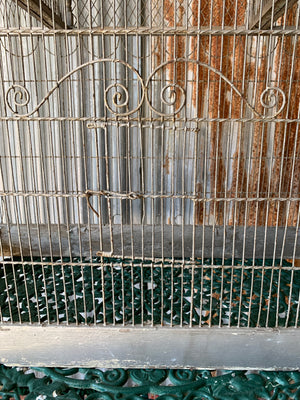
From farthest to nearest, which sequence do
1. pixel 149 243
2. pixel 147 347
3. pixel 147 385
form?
pixel 149 243 → pixel 147 347 → pixel 147 385

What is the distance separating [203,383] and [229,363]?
0.49 feet

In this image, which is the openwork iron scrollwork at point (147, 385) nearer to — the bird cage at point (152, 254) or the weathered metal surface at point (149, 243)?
the bird cage at point (152, 254)

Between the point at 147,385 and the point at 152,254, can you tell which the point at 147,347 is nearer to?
the point at 147,385

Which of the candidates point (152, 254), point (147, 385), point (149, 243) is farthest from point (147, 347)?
point (149, 243)

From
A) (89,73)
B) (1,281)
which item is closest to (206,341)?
(1,281)

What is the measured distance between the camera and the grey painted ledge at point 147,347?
1348 millimetres

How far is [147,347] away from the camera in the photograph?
137 centimetres

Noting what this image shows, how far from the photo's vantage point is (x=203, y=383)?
127cm

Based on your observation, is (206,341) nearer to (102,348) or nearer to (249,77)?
(102,348)

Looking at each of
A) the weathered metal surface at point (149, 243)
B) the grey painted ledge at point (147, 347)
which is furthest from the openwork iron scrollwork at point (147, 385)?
the weathered metal surface at point (149, 243)

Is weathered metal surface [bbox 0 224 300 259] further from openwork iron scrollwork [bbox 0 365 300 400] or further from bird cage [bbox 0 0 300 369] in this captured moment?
openwork iron scrollwork [bbox 0 365 300 400]

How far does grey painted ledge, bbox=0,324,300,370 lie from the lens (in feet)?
4.42

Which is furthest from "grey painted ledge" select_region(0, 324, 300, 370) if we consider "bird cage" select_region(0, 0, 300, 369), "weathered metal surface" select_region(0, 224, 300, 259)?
"weathered metal surface" select_region(0, 224, 300, 259)

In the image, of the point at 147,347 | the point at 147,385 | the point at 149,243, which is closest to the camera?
the point at 147,385
